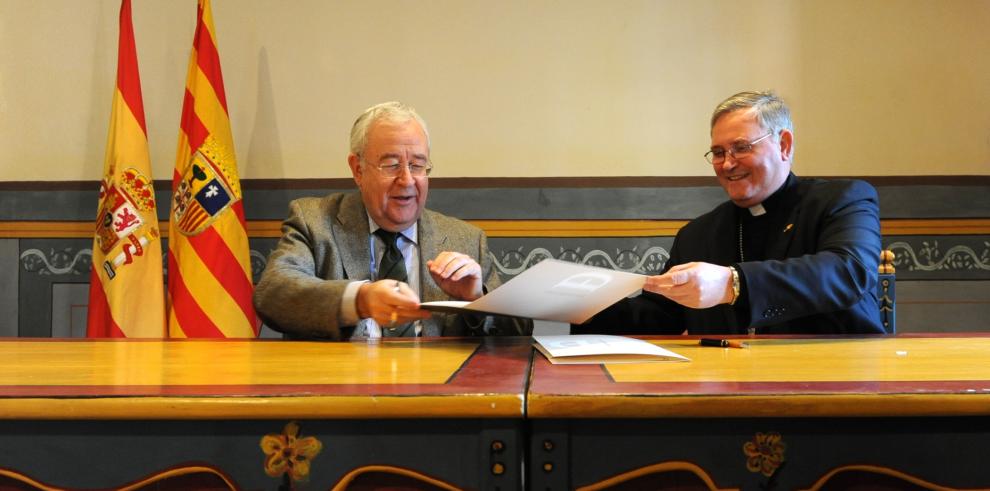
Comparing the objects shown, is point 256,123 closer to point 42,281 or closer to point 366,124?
point 42,281

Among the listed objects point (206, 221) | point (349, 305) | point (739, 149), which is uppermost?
point (739, 149)

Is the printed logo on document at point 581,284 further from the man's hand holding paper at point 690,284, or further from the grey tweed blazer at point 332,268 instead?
the grey tweed blazer at point 332,268

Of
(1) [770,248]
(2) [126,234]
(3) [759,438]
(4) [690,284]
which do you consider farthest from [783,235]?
(2) [126,234]

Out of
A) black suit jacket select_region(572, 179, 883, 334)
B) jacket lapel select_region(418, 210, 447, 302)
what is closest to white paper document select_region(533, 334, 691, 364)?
black suit jacket select_region(572, 179, 883, 334)

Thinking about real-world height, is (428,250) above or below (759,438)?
above

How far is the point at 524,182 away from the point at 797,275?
1.67m

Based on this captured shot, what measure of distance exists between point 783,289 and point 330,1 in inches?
92.1

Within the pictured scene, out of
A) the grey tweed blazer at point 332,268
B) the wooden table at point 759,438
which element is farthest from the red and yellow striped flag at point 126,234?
the wooden table at point 759,438

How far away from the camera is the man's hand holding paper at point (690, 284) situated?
5.39 feet

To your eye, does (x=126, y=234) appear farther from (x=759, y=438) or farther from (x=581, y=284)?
(x=759, y=438)

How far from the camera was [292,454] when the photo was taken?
3.23 feet

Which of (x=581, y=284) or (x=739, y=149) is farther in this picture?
(x=739, y=149)

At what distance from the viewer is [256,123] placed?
3.38 metres

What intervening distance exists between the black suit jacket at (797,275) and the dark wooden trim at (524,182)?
859 mm
